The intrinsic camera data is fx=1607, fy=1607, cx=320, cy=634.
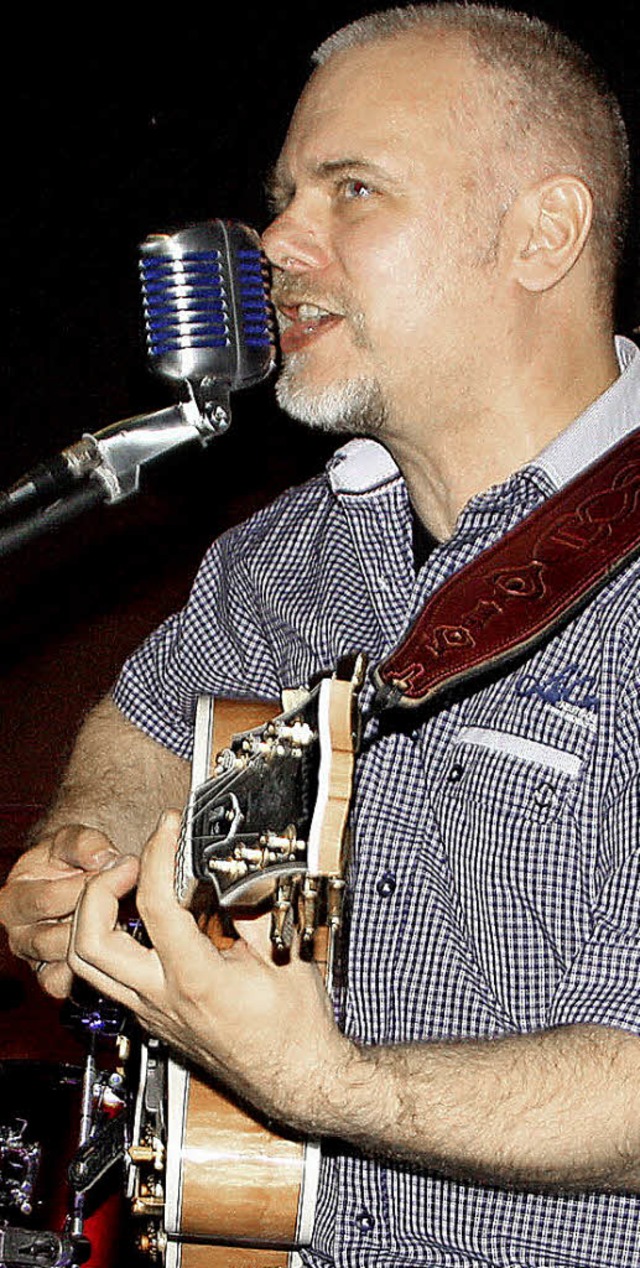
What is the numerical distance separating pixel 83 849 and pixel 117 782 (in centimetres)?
30

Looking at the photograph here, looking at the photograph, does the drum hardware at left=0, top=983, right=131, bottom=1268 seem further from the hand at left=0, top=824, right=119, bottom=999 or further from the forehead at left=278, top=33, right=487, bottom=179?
the forehead at left=278, top=33, right=487, bottom=179

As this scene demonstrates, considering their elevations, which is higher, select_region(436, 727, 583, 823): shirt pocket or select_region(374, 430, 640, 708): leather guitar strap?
select_region(374, 430, 640, 708): leather guitar strap

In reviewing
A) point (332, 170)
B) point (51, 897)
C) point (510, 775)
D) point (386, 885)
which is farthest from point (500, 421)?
point (51, 897)

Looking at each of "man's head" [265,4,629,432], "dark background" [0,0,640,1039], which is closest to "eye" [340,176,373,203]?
"man's head" [265,4,629,432]

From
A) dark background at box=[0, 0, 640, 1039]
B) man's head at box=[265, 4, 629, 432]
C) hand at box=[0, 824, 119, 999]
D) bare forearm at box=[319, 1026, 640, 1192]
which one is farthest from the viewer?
dark background at box=[0, 0, 640, 1039]

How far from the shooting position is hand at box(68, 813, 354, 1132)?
1.36 meters

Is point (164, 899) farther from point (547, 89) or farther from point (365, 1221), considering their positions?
point (547, 89)

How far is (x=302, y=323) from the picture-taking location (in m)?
1.92

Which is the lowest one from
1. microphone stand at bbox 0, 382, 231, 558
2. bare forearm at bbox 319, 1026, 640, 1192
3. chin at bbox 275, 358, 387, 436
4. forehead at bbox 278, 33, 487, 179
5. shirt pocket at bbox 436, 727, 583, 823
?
bare forearm at bbox 319, 1026, 640, 1192

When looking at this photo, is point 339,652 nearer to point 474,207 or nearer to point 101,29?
point 474,207

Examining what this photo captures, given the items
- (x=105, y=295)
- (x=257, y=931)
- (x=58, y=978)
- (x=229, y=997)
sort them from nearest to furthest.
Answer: (x=229, y=997) → (x=257, y=931) → (x=58, y=978) → (x=105, y=295)

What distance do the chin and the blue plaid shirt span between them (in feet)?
0.54

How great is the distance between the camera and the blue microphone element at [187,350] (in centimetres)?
136

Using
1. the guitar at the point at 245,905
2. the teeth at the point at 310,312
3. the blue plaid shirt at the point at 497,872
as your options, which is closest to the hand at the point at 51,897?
the guitar at the point at 245,905
